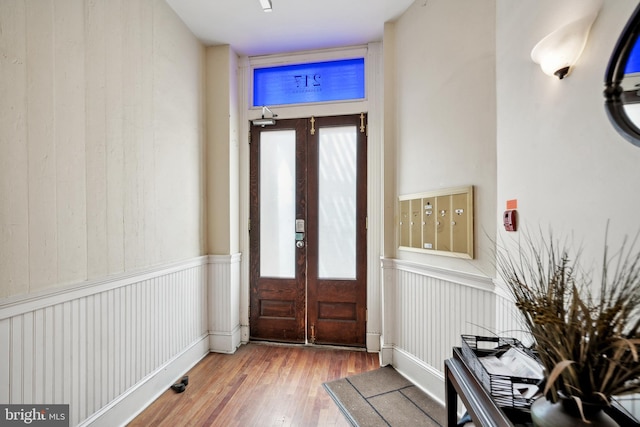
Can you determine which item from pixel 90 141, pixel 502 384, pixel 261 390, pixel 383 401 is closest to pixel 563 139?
pixel 502 384

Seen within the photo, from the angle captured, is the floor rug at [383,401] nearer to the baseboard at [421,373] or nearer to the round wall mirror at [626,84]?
the baseboard at [421,373]

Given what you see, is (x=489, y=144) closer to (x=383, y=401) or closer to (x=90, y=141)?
(x=383, y=401)

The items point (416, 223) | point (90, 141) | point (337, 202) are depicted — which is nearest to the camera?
point (90, 141)

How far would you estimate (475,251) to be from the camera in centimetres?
183

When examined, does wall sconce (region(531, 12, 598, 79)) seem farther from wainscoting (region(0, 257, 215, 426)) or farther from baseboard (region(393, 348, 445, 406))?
wainscoting (region(0, 257, 215, 426))

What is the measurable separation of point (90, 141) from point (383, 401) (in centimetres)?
260

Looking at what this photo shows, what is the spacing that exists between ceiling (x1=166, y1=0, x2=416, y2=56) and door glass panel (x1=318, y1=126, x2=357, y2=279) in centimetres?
89

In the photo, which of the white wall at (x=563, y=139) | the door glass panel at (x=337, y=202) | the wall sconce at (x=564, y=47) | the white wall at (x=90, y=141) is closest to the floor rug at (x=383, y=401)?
the door glass panel at (x=337, y=202)

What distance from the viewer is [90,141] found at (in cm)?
166

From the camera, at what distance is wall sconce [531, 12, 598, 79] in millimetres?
1021

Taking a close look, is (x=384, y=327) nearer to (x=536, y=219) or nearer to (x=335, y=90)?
(x=536, y=219)

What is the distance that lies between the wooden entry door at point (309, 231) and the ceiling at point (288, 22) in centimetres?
76

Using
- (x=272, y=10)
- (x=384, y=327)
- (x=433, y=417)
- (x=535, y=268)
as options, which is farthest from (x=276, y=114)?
(x=433, y=417)

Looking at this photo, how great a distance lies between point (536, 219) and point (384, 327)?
1706 mm
